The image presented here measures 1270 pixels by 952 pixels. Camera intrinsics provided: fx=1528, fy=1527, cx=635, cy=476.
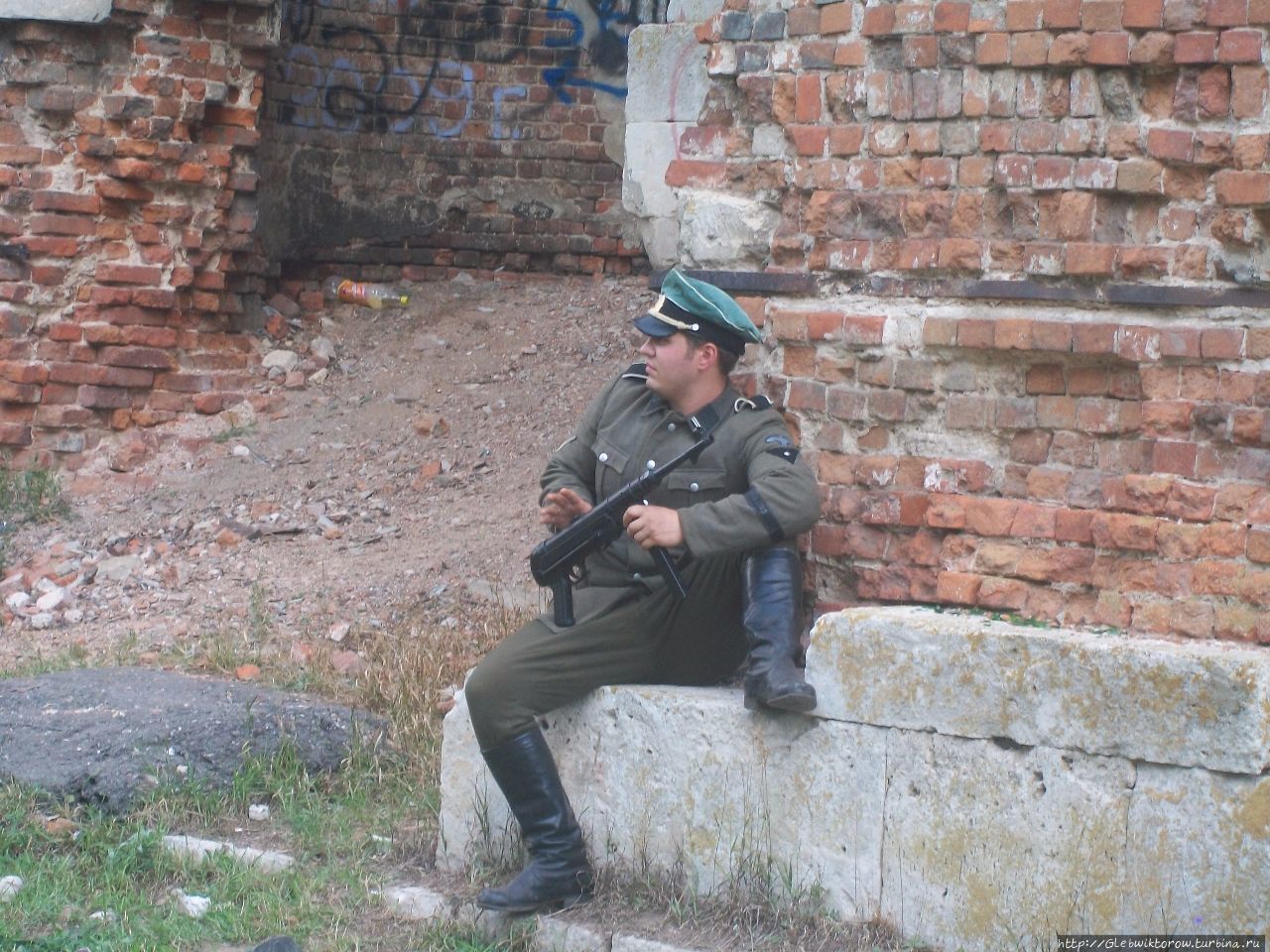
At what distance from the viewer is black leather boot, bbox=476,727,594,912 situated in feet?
12.8

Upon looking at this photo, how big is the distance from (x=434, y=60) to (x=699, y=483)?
5.66m

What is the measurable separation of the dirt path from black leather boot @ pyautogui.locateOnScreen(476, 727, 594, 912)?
5.57 ft

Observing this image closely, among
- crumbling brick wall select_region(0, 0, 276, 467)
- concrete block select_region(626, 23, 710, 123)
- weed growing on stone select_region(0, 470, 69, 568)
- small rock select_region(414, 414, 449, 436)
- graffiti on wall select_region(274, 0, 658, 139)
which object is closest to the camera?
concrete block select_region(626, 23, 710, 123)

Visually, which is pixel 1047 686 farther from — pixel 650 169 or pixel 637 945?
pixel 650 169

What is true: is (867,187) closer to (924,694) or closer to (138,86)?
(924,694)

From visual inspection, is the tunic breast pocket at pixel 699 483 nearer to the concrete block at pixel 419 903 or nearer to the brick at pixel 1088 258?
the brick at pixel 1088 258

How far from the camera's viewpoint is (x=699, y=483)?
4.03m

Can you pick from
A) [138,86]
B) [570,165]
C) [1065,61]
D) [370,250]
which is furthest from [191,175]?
[1065,61]

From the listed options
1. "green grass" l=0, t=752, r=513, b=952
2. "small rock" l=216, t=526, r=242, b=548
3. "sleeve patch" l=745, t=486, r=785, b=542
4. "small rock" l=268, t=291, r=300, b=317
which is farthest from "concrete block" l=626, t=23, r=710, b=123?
"small rock" l=268, t=291, r=300, b=317

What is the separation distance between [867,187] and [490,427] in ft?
10.9

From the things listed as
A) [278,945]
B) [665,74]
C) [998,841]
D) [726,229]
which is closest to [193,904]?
[278,945]

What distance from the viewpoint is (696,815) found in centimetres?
390

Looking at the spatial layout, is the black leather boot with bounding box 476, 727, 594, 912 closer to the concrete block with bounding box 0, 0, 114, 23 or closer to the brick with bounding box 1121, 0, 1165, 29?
the brick with bounding box 1121, 0, 1165, 29

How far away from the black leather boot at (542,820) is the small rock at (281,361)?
4.24m
